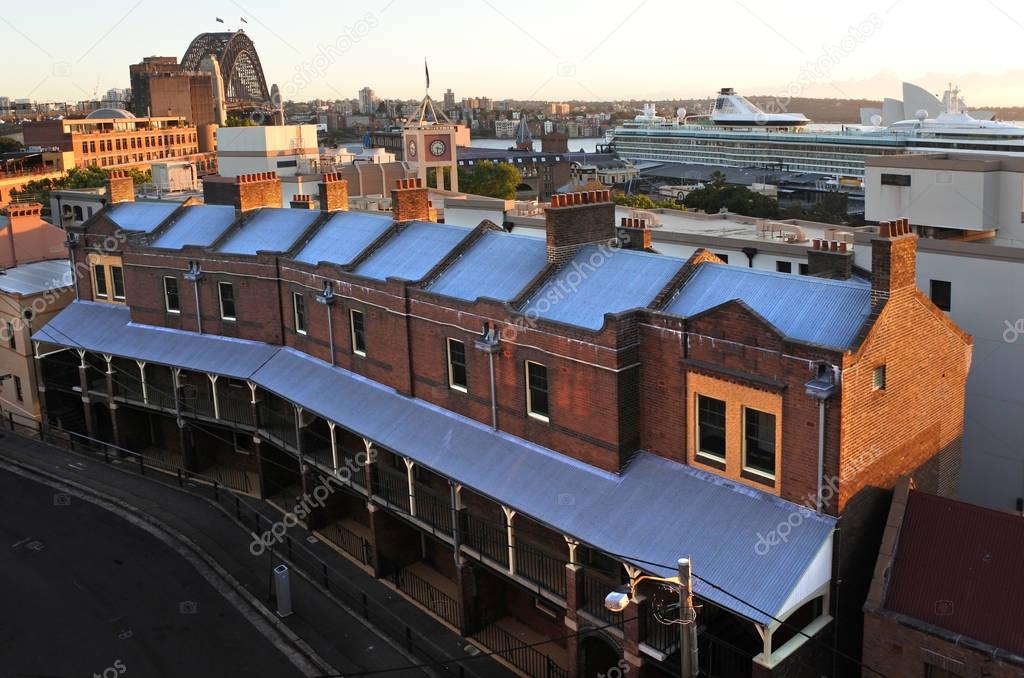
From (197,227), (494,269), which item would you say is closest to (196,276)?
(197,227)

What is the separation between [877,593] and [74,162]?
13007 centimetres

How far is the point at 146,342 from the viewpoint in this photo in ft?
123

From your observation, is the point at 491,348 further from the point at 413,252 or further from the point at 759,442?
the point at 759,442

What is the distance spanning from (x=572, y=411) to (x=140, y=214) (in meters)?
26.8

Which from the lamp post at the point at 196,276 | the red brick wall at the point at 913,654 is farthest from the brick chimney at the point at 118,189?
the red brick wall at the point at 913,654

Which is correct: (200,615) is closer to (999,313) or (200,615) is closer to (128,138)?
(999,313)

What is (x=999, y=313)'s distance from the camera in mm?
27266

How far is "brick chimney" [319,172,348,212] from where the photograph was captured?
36250 millimetres

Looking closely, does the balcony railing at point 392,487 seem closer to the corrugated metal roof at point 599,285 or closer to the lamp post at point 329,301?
the lamp post at point 329,301

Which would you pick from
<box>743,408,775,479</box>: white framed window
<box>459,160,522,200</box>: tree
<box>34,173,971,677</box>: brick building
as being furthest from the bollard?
<box>459,160,522,200</box>: tree

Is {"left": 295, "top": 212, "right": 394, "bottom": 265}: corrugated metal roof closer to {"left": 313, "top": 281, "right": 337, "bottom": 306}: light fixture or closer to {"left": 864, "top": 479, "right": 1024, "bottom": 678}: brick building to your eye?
{"left": 313, "top": 281, "right": 337, "bottom": 306}: light fixture

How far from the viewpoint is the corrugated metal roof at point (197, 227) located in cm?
3814

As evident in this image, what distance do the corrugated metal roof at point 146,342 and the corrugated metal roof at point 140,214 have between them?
3.58 meters

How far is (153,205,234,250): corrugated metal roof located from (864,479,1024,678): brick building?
27843mm
